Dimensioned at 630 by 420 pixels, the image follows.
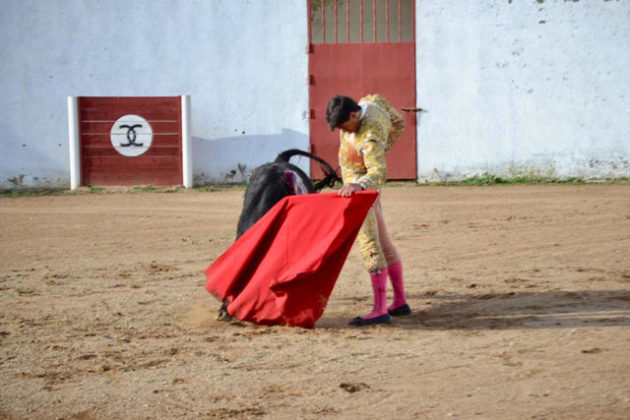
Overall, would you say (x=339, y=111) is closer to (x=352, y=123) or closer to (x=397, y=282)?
(x=352, y=123)

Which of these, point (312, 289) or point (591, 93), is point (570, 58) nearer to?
point (591, 93)

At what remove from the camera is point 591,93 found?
1120cm

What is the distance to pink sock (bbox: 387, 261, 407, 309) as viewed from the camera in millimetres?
4570

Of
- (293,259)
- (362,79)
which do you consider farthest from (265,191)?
(362,79)

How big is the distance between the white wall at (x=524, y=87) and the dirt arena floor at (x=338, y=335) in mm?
3638

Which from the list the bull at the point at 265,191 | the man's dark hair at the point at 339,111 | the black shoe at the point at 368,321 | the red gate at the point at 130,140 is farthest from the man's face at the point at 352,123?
the red gate at the point at 130,140

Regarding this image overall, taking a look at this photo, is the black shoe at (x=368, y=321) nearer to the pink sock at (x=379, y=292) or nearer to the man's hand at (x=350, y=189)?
the pink sock at (x=379, y=292)

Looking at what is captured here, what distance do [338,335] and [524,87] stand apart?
7705mm

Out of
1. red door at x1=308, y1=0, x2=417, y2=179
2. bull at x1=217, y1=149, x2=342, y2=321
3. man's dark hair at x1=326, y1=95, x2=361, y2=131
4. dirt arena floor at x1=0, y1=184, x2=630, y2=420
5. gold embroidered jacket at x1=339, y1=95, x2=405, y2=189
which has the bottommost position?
dirt arena floor at x1=0, y1=184, x2=630, y2=420

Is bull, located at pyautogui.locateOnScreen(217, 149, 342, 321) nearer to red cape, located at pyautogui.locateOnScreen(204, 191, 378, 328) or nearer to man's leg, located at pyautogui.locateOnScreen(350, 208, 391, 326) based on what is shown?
red cape, located at pyautogui.locateOnScreen(204, 191, 378, 328)

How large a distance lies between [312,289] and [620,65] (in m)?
8.08

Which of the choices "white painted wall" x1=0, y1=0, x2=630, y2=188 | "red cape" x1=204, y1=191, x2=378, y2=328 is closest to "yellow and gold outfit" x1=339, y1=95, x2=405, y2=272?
"red cape" x1=204, y1=191, x2=378, y2=328

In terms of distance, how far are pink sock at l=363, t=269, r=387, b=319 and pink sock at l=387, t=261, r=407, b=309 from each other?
0.53 feet

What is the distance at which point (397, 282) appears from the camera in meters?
4.60
